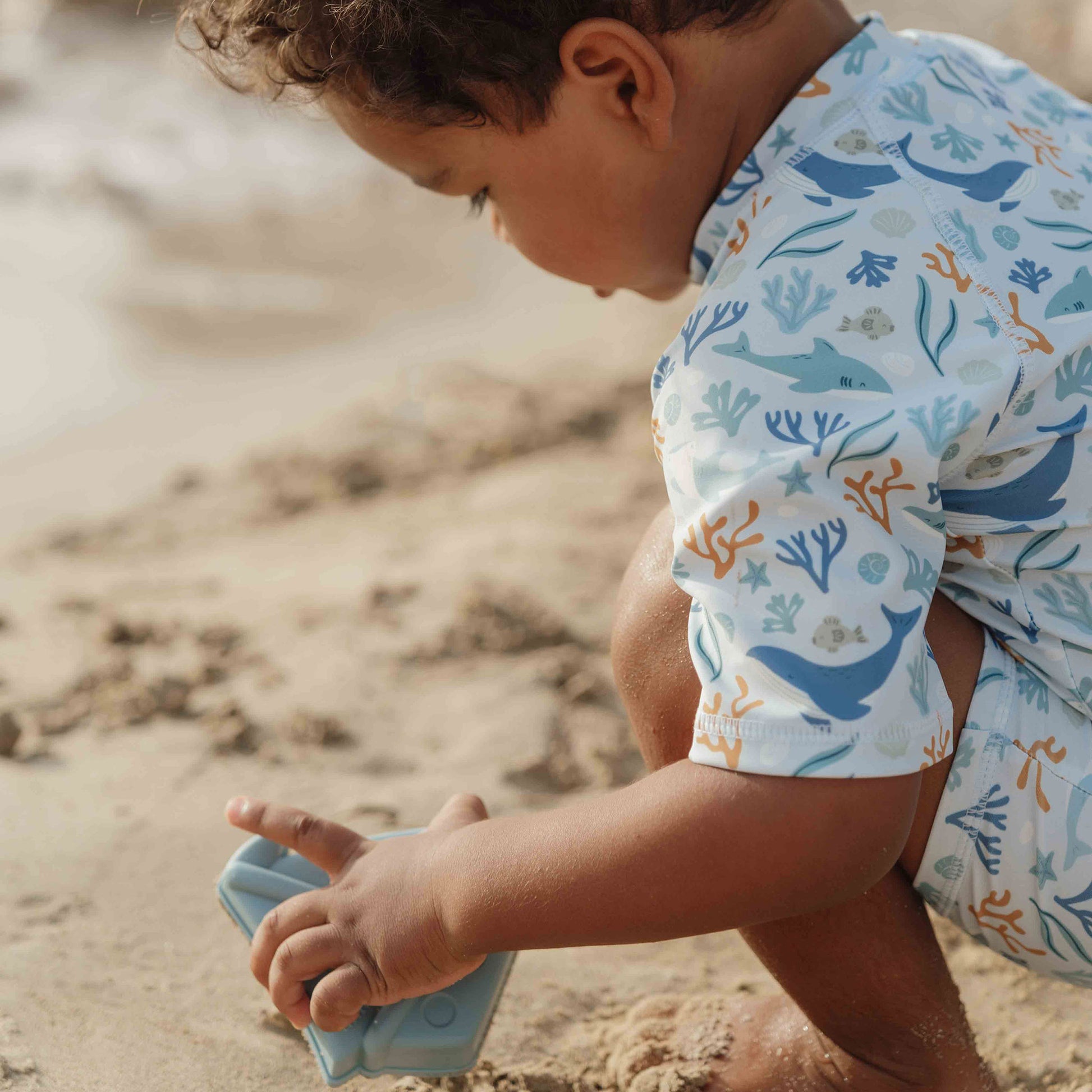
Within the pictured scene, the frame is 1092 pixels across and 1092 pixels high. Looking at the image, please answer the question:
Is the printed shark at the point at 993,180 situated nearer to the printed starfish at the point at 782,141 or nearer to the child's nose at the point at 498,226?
the printed starfish at the point at 782,141

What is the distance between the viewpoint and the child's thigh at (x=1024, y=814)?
100 cm

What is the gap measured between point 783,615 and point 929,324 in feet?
0.85

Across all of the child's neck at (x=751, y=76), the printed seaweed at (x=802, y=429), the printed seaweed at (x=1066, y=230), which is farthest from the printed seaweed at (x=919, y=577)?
the child's neck at (x=751, y=76)

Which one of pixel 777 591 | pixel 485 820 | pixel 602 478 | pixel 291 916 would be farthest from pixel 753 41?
pixel 602 478

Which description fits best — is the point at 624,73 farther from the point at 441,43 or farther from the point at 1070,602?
the point at 1070,602

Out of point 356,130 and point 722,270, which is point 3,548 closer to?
point 356,130

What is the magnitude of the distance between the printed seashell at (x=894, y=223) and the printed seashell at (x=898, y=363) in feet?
0.37

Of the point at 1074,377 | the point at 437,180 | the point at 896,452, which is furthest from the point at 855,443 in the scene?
the point at 437,180

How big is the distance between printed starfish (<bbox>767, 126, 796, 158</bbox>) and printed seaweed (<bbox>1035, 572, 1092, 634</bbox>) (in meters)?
0.44

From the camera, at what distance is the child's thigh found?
100 cm

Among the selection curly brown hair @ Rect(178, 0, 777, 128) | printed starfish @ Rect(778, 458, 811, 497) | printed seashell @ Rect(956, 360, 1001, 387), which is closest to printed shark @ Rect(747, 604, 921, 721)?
printed starfish @ Rect(778, 458, 811, 497)

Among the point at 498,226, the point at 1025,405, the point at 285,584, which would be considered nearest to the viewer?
the point at 1025,405

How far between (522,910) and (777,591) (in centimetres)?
34

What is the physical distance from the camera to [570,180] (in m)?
1.16
